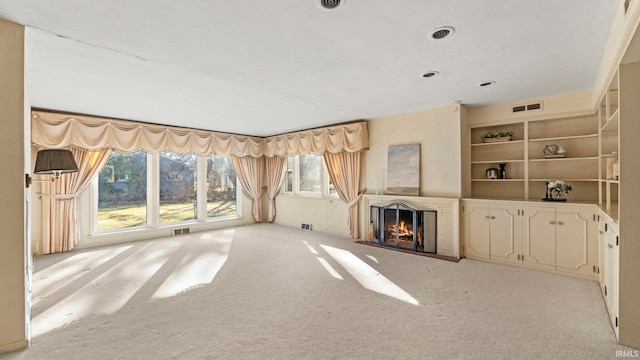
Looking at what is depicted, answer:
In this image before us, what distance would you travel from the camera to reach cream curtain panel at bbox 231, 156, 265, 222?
7105mm

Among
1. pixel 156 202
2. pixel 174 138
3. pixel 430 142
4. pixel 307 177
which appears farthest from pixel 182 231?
pixel 430 142

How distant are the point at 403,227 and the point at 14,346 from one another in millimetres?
4684

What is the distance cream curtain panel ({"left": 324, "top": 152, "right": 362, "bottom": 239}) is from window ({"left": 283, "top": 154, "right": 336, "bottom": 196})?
48cm

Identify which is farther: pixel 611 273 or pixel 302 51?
pixel 302 51

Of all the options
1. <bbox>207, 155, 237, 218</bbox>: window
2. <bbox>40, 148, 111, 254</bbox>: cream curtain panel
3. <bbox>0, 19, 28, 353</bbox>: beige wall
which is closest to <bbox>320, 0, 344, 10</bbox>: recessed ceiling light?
<bbox>0, 19, 28, 353</bbox>: beige wall

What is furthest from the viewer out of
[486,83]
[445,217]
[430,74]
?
[445,217]

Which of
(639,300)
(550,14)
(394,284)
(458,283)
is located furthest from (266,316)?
(550,14)

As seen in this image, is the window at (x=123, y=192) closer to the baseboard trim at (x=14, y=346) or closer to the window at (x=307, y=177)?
the window at (x=307, y=177)

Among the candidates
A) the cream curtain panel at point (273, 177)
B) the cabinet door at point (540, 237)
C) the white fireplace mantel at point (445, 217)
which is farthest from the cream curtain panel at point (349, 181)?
the cabinet door at point (540, 237)

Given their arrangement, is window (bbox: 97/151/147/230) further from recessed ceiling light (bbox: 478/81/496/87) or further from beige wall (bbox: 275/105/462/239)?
recessed ceiling light (bbox: 478/81/496/87)

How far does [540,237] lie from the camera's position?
363 centimetres

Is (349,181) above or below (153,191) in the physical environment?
above

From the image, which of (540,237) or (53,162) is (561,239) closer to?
(540,237)

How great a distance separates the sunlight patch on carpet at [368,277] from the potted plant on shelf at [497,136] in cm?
277
